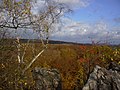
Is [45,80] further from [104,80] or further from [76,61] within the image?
[104,80]

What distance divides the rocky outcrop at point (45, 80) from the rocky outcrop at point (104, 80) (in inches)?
291

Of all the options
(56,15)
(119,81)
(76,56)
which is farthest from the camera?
(76,56)

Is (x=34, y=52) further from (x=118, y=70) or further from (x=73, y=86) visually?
(x=118, y=70)

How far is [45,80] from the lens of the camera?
26.9m

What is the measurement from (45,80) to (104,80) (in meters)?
8.32

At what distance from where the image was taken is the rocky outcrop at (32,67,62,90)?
2670cm

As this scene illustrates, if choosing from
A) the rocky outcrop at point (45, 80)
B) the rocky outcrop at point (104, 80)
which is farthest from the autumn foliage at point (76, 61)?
the rocky outcrop at point (104, 80)

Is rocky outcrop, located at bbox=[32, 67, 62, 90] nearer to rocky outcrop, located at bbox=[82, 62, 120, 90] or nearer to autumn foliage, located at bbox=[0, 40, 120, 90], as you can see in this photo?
autumn foliage, located at bbox=[0, 40, 120, 90]

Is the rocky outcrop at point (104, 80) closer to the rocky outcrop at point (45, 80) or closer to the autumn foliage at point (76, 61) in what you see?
the autumn foliage at point (76, 61)

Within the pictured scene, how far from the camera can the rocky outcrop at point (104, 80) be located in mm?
19188

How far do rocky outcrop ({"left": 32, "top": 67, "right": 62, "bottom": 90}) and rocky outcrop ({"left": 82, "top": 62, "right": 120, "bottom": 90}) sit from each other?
7382 mm

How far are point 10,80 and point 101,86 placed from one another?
6396mm

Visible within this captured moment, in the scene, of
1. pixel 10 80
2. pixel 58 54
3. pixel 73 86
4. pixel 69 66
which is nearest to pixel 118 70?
pixel 10 80

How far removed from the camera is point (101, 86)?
19.5 meters
